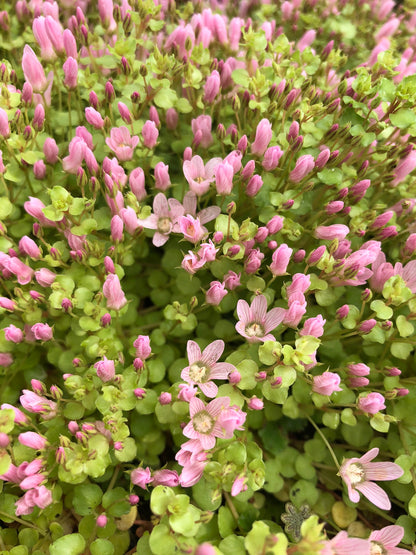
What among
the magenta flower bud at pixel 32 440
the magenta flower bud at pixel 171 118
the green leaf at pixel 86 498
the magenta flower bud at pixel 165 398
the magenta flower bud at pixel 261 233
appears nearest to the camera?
the magenta flower bud at pixel 32 440

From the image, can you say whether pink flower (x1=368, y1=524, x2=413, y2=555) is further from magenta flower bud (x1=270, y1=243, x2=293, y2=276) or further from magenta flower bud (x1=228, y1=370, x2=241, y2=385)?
magenta flower bud (x1=270, y1=243, x2=293, y2=276)

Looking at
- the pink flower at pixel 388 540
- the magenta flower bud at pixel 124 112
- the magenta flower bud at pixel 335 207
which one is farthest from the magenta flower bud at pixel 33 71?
the pink flower at pixel 388 540

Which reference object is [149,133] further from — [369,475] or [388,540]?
[388,540]

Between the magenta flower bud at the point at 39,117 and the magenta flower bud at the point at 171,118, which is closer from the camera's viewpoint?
the magenta flower bud at the point at 39,117

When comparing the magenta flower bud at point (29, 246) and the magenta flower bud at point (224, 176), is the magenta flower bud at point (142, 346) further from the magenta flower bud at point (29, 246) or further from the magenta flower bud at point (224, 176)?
the magenta flower bud at point (224, 176)

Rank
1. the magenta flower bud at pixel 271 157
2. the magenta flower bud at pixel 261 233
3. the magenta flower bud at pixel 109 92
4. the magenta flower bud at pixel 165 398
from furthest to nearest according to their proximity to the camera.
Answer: the magenta flower bud at pixel 109 92 → the magenta flower bud at pixel 271 157 → the magenta flower bud at pixel 261 233 → the magenta flower bud at pixel 165 398

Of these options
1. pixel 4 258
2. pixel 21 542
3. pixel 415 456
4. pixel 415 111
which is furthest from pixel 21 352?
pixel 415 111
